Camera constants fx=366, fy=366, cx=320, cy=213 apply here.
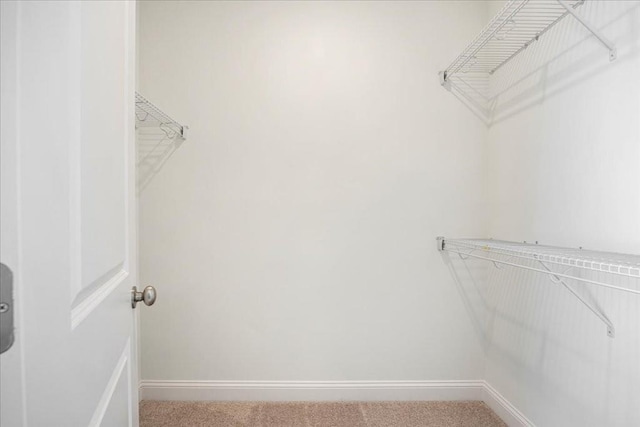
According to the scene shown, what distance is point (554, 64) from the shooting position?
5.27ft

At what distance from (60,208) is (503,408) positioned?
87.0 inches

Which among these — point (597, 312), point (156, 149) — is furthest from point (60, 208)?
point (156, 149)

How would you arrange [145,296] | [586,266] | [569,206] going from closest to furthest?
1. [145,296]
2. [586,266]
3. [569,206]

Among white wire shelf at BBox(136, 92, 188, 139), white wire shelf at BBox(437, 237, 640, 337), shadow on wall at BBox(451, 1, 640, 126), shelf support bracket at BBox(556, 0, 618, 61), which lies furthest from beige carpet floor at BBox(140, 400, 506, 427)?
shelf support bracket at BBox(556, 0, 618, 61)

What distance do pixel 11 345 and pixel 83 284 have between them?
0.17 m

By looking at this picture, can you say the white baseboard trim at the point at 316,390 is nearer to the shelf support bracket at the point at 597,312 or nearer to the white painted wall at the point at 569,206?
the white painted wall at the point at 569,206

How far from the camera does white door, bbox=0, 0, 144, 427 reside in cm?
37

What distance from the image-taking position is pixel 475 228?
2.15 metres

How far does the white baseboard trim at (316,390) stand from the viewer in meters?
2.07

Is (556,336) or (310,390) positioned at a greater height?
(556,336)

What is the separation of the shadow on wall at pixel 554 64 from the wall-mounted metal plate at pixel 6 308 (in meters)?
1.71

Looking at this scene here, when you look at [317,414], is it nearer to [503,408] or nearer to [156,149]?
[503,408]

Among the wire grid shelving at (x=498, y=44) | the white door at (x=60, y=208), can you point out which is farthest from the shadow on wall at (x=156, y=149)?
the wire grid shelving at (x=498, y=44)

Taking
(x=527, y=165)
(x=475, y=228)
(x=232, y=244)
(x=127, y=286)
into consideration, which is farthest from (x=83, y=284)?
(x=475, y=228)
